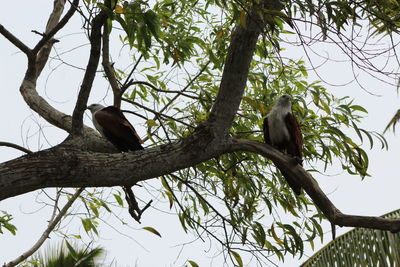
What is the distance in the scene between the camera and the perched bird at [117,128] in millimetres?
3762

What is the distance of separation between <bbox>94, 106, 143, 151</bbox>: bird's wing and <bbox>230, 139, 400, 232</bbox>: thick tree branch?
2.81 feet

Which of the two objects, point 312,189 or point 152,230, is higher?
point 312,189

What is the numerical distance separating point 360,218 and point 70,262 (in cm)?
206

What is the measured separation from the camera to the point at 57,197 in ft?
16.6

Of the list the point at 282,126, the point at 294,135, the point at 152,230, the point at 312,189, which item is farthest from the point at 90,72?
the point at 282,126

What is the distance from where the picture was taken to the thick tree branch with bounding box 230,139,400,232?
307 centimetres

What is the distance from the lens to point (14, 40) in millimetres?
3275

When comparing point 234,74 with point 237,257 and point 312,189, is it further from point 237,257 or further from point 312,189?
point 237,257

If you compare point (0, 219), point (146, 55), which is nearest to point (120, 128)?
point (146, 55)

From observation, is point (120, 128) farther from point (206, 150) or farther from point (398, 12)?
point (398, 12)

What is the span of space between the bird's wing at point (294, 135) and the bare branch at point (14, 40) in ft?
6.57

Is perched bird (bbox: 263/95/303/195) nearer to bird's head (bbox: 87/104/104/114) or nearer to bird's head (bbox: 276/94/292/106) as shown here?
bird's head (bbox: 276/94/292/106)

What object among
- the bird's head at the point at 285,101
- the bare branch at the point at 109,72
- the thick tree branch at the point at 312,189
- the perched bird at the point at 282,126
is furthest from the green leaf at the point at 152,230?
the bird's head at the point at 285,101

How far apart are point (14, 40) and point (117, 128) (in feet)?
2.97
